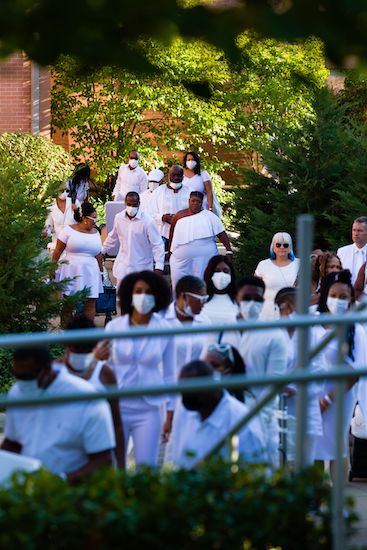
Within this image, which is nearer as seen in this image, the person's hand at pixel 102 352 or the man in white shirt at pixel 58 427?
the man in white shirt at pixel 58 427

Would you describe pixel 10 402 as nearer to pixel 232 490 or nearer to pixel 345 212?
pixel 232 490

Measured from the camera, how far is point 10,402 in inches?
185

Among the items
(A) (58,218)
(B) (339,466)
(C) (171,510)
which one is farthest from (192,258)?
(C) (171,510)

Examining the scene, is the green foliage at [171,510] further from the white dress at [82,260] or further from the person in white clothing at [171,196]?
the person in white clothing at [171,196]

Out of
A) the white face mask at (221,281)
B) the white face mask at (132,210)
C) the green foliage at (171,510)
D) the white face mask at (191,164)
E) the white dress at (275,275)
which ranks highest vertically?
the white face mask at (191,164)

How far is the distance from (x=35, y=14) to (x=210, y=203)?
15.1 meters

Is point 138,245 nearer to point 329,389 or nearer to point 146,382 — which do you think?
point 329,389

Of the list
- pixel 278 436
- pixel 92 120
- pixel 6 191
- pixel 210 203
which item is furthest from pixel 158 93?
pixel 278 436

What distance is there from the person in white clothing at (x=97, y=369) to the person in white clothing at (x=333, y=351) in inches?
55.1

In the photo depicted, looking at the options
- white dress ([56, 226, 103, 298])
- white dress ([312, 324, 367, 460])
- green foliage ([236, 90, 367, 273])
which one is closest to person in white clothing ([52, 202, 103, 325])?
white dress ([56, 226, 103, 298])

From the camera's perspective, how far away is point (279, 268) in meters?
13.1

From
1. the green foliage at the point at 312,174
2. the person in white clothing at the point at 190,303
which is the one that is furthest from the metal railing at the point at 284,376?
the green foliage at the point at 312,174

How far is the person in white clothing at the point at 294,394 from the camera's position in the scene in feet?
21.6

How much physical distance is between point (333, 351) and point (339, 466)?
2.53 meters
